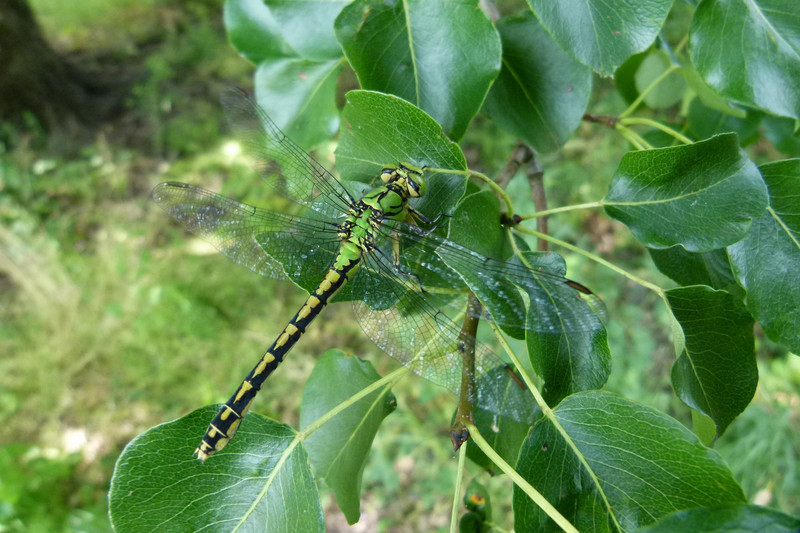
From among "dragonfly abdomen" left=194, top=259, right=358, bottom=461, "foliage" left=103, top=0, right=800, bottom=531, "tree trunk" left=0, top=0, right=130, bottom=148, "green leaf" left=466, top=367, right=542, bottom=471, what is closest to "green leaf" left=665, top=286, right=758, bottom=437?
"foliage" left=103, top=0, right=800, bottom=531

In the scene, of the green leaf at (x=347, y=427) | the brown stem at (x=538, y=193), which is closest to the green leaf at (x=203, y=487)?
the green leaf at (x=347, y=427)

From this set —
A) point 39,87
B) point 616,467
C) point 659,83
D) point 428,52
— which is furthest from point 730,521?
point 39,87

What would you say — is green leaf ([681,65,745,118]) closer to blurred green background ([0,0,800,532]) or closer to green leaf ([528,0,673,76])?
green leaf ([528,0,673,76])

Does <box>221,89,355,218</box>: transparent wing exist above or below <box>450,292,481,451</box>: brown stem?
above

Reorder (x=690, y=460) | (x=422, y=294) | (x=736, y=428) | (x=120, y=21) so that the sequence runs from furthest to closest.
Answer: (x=120, y=21)
(x=736, y=428)
(x=422, y=294)
(x=690, y=460)

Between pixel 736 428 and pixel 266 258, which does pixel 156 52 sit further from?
pixel 736 428

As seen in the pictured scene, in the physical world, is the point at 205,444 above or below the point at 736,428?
above

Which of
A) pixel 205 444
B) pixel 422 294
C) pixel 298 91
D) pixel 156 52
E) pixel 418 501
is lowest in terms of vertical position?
pixel 418 501

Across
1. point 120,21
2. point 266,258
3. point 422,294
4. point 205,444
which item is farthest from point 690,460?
point 120,21
